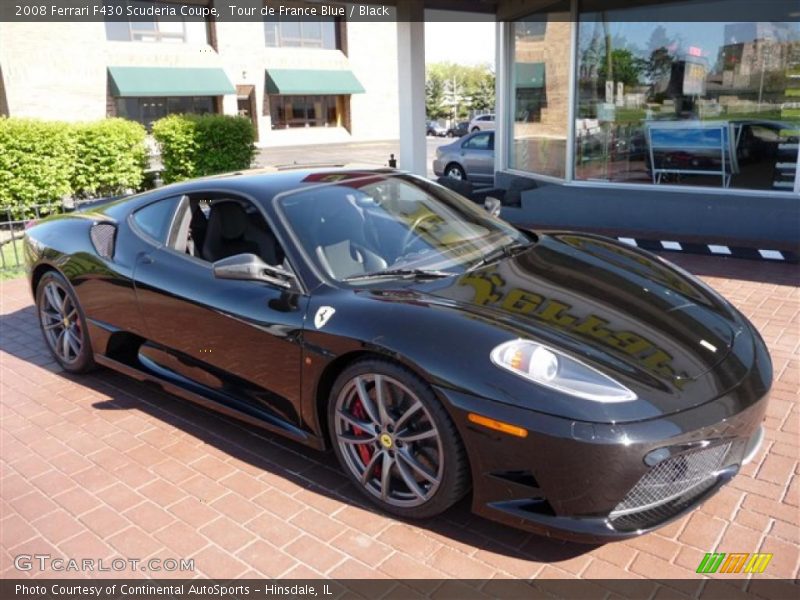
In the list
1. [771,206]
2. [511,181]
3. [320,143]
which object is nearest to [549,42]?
[511,181]

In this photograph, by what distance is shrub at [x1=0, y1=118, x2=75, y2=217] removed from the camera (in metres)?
10.2

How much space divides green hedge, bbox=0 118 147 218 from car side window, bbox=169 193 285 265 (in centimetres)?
711

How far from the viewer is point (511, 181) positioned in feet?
36.1

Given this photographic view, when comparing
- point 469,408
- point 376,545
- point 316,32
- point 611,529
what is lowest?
point 376,545

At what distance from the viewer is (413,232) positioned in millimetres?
3631

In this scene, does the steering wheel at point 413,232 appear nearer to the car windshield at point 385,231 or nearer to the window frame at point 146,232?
the car windshield at point 385,231

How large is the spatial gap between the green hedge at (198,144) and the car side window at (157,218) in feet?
25.9

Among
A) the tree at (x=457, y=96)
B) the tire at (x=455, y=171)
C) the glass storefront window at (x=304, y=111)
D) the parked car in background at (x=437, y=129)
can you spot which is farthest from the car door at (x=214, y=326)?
the tree at (x=457, y=96)

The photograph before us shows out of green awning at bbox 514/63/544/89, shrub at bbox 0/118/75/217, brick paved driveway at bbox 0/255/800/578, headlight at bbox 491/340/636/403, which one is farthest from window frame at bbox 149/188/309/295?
green awning at bbox 514/63/544/89

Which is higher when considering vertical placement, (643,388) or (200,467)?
(643,388)

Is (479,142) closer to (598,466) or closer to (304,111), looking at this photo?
(598,466)

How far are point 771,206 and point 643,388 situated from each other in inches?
250

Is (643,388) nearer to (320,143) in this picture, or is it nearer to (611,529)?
(611,529)

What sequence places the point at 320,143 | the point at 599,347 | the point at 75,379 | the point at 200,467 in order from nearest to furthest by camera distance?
the point at 599,347, the point at 200,467, the point at 75,379, the point at 320,143
